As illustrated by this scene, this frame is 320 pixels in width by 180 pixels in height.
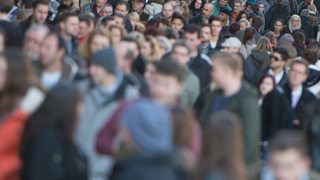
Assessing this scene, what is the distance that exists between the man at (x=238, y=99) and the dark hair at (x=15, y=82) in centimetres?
180

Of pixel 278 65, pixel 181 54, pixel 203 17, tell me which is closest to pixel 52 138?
pixel 181 54

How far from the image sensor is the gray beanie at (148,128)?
5.34 metres

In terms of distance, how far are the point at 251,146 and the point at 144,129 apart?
7.36ft

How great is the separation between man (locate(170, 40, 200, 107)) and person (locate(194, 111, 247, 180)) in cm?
331

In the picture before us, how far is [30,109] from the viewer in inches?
244

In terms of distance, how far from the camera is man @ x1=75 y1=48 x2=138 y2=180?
6.66 meters

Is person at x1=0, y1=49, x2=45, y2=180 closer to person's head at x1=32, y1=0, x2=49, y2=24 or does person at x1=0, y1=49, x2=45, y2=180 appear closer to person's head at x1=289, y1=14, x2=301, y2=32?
person's head at x1=32, y1=0, x2=49, y2=24

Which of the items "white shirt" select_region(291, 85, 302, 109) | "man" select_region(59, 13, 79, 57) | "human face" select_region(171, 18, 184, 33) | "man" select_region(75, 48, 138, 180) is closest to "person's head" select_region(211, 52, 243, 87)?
"man" select_region(75, 48, 138, 180)

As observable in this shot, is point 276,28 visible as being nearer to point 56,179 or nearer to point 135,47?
point 135,47

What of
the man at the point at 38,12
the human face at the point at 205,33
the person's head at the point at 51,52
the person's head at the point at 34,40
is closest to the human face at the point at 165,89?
the person's head at the point at 51,52

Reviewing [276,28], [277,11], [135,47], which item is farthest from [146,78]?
[277,11]

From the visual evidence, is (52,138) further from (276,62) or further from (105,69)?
(276,62)

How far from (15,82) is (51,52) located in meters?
1.75

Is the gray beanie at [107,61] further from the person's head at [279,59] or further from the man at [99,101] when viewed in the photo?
the person's head at [279,59]
